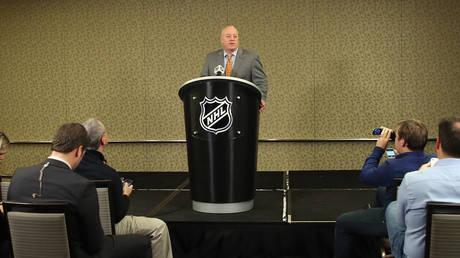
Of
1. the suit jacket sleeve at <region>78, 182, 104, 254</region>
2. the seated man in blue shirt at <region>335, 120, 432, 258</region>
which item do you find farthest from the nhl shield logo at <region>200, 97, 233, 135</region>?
the suit jacket sleeve at <region>78, 182, 104, 254</region>

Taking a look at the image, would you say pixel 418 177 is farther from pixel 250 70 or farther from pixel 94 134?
pixel 250 70

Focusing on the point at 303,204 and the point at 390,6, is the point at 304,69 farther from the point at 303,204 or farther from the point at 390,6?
the point at 303,204

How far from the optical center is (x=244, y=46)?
5625mm

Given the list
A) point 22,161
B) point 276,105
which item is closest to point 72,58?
point 22,161

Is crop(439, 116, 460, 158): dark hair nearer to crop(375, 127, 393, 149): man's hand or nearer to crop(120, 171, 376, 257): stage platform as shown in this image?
crop(375, 127, 393, 149): man's hand

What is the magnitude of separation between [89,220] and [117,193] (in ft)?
1.51

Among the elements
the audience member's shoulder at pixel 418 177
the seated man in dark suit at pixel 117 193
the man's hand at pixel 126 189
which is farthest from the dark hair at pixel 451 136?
the man's hand at pixel 126 189

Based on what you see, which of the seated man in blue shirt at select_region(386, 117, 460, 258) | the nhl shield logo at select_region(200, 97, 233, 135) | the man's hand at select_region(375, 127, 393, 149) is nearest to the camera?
the seated man in blue shirt at select_region(386, 117, 460, 258)

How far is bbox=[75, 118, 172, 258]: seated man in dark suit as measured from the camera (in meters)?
2.39

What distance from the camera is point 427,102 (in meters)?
5.52

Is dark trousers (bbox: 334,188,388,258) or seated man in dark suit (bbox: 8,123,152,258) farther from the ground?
seated man in dark suit (bbox: 8,123,152,258)

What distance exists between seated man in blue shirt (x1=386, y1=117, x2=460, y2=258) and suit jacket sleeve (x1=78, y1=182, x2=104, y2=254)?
129cm

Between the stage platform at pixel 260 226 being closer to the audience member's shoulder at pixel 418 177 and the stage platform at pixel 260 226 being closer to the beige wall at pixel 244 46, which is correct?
the audience member's shoulder at pixel 418 177

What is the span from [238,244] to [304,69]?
3.08 metres
